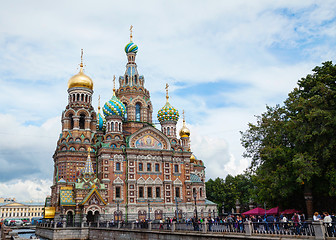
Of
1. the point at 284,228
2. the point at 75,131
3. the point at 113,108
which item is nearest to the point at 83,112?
the point at 75,131

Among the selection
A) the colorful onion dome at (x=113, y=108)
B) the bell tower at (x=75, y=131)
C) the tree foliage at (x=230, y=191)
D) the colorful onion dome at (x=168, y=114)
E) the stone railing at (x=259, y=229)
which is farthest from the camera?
the tree foliage at (x=230, y=191)

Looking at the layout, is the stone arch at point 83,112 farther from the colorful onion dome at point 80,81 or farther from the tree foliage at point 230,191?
the tree foliage at point 230,191

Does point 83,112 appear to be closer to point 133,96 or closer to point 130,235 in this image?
point 133,96

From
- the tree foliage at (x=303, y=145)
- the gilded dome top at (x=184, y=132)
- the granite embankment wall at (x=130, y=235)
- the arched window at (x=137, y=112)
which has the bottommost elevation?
the granite embankment wall at (x=130, y=235)

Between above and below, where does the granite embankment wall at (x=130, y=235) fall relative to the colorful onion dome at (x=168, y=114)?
below

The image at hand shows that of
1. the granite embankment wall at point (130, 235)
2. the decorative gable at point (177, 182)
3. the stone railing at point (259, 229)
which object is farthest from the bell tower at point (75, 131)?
the stone railing at point (259, 229)

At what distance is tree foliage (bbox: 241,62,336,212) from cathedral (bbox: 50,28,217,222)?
48.2 ft

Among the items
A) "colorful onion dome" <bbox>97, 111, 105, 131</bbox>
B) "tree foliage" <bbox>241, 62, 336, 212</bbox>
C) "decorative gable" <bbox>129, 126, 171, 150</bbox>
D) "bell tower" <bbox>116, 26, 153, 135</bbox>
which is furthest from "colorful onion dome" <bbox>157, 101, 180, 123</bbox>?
"tree foliage" <bbox>241, 62, 336, 212</bbox>

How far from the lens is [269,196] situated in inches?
1106

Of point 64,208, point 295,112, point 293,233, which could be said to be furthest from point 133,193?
point 293,233

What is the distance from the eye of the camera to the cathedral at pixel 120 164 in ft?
132

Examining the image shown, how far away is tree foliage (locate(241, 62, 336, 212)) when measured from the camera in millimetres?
22688

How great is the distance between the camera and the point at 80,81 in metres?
48.5

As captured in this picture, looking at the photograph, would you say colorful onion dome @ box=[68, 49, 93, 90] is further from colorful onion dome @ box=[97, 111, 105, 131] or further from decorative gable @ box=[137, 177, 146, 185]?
decorative gable @ box=[137, 177, 146, 185]
